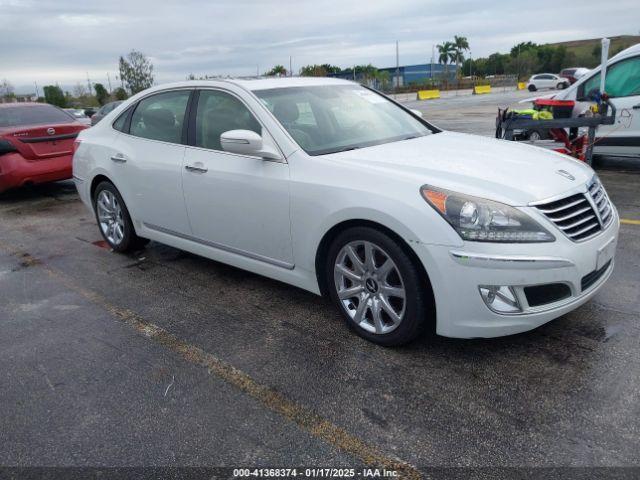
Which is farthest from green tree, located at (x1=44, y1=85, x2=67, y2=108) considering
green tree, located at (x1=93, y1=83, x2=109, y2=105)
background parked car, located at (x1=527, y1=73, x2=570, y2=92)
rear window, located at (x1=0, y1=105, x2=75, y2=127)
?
rear window, located at (x1=0, y1=105, x2=75, y2=127)

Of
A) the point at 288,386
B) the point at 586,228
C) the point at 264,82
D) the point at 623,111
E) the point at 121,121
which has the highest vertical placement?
the point at 264,82

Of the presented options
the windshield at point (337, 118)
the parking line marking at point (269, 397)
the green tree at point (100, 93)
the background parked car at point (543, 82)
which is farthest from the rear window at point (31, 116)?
the green tree at point (100, 93)

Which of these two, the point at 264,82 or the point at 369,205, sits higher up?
the point at 264,82

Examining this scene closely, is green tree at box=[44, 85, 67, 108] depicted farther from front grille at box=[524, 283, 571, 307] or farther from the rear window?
front grille at box=[524, 283, 571, 307]

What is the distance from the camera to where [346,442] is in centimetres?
248

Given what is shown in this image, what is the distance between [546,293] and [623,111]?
6219 mm

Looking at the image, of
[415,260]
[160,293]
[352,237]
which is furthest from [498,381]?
[160,293]

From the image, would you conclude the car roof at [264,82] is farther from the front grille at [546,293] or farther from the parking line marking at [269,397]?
the front grille at [546,293]

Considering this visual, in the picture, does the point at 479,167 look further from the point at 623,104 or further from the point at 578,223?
the point at 623,104

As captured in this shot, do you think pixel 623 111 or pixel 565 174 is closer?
pixel 565 174

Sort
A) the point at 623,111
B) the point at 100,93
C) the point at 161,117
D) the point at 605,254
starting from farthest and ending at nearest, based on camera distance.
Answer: the point at 100,93 → the point at 623,111 → the point at 161,117 → the point at 605,254

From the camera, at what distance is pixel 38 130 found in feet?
26.9

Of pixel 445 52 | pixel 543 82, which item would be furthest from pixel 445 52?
pixel 543 82

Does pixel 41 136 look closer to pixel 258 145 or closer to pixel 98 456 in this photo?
pixel 258 145
